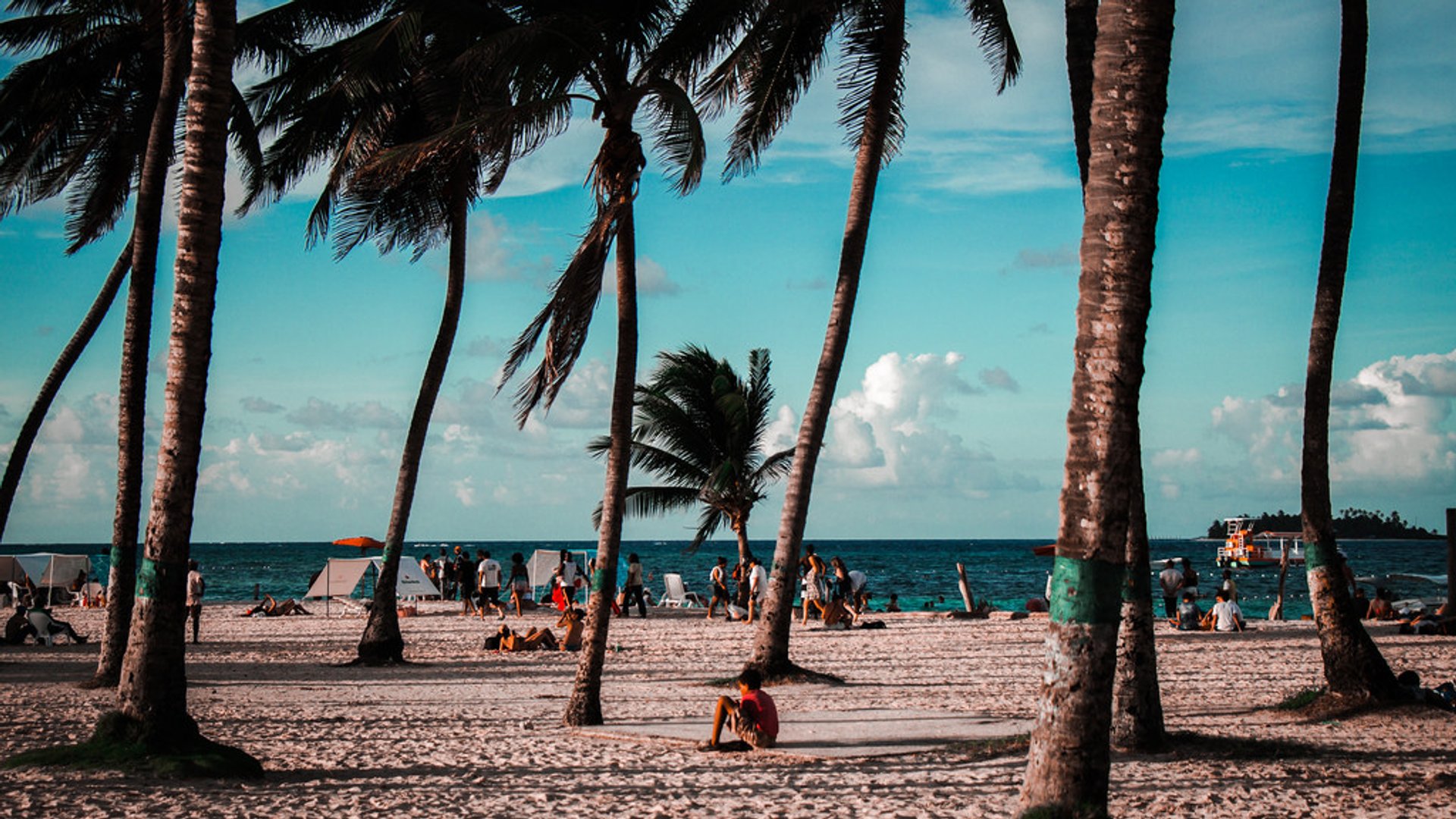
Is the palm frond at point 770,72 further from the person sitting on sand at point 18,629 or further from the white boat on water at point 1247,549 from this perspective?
the white boat on water at point 1247,549

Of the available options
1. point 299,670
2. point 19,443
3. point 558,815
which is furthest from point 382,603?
point 558,815

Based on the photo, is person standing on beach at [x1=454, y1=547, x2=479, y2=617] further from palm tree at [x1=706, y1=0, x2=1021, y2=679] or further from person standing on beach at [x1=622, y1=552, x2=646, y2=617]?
palm tree at [x1=706, y1=0, x2=1021, y2=679]

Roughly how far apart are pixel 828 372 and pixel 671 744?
5.49m

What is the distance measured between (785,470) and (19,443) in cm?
1853

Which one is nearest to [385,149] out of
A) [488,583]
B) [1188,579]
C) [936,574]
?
[488,583]

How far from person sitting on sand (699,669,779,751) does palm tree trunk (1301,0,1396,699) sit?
17.0 ft

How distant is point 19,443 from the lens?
1809 cm

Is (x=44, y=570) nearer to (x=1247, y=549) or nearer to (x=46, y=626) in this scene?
(x=46, y=626)

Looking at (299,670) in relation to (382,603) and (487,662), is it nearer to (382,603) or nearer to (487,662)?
(382,603)

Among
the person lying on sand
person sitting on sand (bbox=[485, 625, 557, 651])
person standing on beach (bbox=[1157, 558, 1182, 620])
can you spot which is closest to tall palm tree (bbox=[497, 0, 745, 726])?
person sitting on sand (bbox=[485, 625, 557, 651])

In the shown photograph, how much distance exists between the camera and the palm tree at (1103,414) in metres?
5.59

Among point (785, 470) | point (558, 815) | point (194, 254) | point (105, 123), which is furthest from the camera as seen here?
point (785, 470)

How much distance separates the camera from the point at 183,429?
8.80 metres

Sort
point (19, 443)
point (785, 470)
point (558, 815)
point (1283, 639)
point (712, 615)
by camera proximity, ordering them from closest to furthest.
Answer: point (558, 815)
point (19, 443)
point (1283, 639)
point (712, 615)
point (785, 470)
